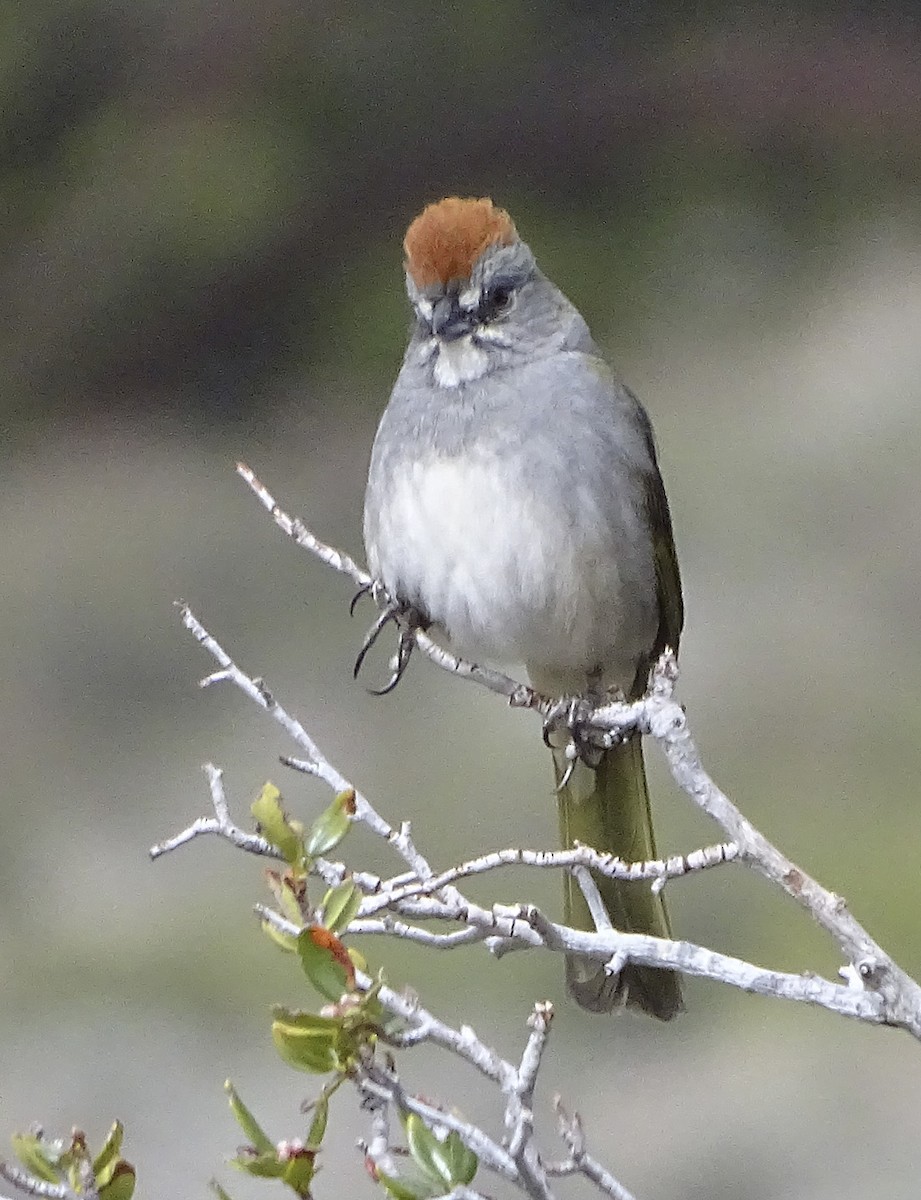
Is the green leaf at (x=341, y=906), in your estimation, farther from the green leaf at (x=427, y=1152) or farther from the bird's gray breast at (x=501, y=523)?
the bird's gray breast at (x=501, y=523)

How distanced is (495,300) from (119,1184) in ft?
2.89

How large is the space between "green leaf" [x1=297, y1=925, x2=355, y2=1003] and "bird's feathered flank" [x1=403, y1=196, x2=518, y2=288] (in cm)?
74

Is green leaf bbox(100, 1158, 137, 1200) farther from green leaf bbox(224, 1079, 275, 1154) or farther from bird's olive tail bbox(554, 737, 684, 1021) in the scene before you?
bird's olive tail bbox(554, 737, 684, 1021)

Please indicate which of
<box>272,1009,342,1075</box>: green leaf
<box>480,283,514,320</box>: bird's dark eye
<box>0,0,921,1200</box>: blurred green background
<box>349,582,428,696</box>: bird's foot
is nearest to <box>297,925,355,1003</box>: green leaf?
<box>272,1009,342,1075</box>: green leaf

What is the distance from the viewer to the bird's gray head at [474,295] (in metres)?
1.36

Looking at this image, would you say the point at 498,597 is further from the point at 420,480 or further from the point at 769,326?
the point at 769,326

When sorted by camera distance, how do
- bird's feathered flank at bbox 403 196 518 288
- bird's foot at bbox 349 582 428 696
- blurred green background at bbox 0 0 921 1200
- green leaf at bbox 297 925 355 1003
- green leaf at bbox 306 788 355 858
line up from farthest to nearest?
blurred green background at bbox 0 0 921 1200, bird's foot at bbox 349 582 428 696, bird's feathered flank at bbox 403 196 518 288, green leaf at bbox 306 788 355 858, green leaf at bbox 297 925 355 1003

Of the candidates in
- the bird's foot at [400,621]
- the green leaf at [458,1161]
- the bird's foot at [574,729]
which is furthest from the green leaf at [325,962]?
the bird's foot at [400,621]

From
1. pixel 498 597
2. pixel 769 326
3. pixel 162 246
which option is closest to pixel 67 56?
pixel 162 246

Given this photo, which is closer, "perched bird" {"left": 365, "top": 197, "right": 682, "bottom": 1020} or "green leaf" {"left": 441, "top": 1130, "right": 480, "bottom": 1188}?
"green leaf" {"left": 441, "top": 1130, "right": 480, "bottom": 1188}

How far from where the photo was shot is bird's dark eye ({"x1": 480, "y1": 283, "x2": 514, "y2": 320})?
4.65ft

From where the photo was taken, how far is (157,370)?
94.8 inches

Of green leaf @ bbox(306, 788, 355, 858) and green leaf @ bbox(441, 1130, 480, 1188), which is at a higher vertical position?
green leaf @ bbox(306, 788, 355, 858)

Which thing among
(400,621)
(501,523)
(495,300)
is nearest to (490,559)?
(501,523)
